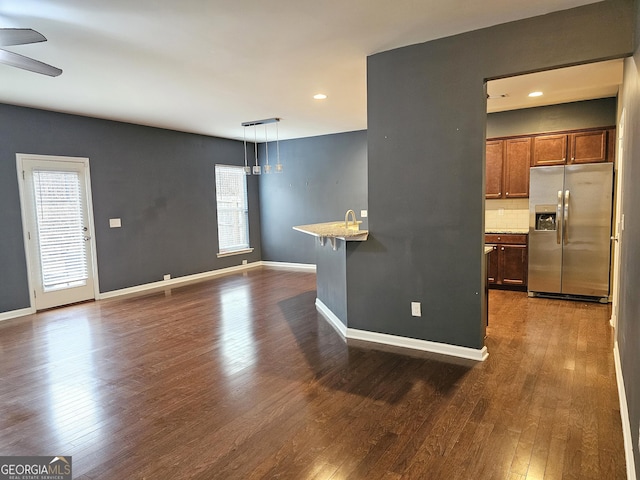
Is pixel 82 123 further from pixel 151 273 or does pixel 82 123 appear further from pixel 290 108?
pixel 290 108

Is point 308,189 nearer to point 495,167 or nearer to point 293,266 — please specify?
point 293,266

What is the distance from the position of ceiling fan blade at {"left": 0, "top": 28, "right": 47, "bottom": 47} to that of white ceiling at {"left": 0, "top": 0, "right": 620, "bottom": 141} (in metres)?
0.17

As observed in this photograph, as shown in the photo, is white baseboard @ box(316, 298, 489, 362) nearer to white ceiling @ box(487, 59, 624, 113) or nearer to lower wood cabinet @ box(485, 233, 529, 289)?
lower wood cabinet @ box(485, 233, 529, 289)

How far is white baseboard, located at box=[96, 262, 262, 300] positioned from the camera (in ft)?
19.9

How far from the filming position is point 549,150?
17.6 ft

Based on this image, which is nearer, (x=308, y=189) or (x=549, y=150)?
(x=549, y=150)

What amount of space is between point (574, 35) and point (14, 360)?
17.1ft

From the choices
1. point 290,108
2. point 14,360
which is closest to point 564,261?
point 290,108

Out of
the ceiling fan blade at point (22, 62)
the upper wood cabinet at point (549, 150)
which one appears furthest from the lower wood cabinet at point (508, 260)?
the ceiling fan blade at point (22, 62)

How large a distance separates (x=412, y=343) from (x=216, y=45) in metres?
3.02

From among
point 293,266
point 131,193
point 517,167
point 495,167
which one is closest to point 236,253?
point 293,266

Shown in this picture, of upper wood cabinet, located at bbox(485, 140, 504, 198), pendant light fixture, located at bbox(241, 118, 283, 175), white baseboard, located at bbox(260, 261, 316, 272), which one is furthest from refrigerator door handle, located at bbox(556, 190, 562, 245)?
white baseboard, located at bbox(260, 261, 316, 272)

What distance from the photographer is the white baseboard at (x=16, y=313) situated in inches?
191

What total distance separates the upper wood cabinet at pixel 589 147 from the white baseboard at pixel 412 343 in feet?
11.1
